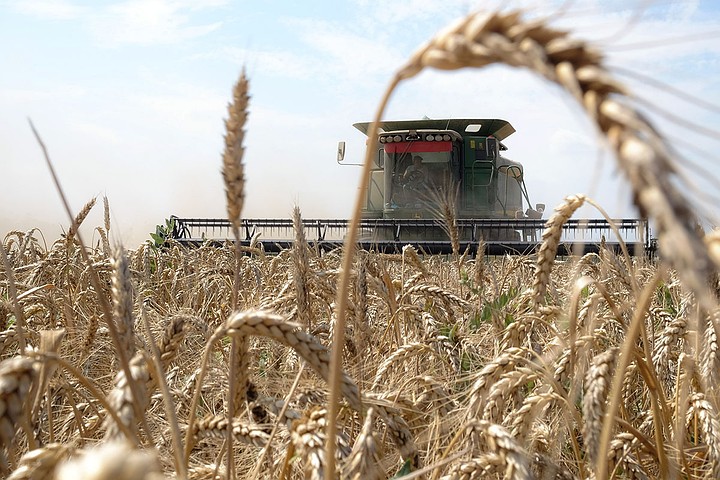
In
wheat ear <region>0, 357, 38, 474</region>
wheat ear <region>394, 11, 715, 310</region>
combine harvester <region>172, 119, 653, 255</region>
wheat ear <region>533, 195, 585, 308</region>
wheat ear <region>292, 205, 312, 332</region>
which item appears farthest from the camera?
combine harvester <region>172, 119, 653, 255</region>

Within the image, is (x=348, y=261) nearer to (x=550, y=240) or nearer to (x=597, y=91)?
(x=597, y=91)

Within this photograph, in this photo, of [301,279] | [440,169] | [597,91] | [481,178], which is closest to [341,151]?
[440,169]

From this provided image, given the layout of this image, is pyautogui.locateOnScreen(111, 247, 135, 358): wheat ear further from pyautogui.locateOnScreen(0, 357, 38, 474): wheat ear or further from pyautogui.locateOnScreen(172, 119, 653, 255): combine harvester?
pyautogui.locateOnScreen(172, 119, 653, 255): combine harvester

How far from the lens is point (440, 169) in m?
17.9

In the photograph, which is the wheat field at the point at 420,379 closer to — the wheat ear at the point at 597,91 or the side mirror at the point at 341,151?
the wheat ear at the point at 597,91

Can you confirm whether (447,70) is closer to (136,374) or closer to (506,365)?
(136,374)

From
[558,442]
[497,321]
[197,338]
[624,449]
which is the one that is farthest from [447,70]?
[197,338]

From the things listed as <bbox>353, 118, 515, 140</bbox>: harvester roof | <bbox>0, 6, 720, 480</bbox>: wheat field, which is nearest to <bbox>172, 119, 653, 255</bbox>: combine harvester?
<bbox>353, 118, 515, 140</bbox>: harvester roof

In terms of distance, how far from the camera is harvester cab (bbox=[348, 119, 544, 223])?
58.2ft

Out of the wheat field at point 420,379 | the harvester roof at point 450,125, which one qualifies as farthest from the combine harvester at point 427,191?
the wheat field at point 420,379

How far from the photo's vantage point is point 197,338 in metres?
4.22

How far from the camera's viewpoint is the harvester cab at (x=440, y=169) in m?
17.7

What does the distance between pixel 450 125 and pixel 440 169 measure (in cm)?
196

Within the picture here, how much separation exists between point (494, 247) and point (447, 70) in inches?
577
